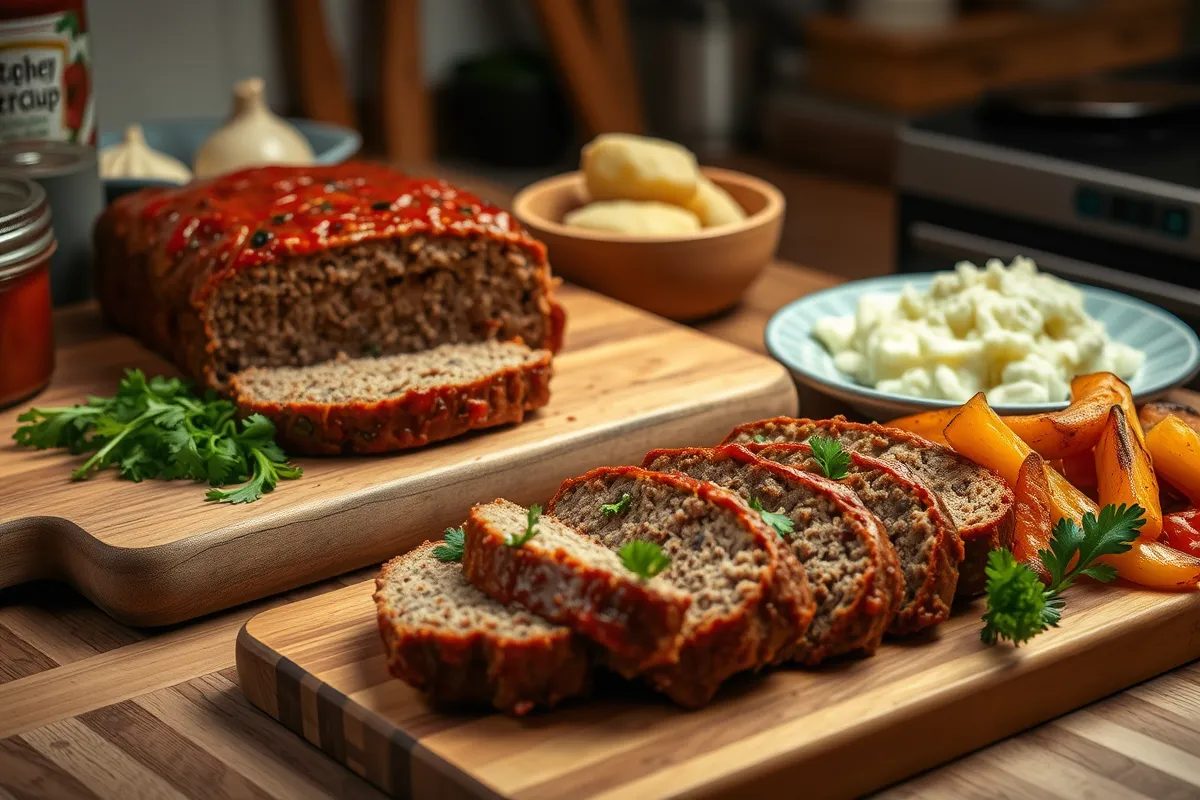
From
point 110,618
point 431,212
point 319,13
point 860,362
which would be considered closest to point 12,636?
point 110,618

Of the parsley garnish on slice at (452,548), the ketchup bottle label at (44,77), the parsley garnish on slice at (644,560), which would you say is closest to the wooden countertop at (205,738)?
the parsley garnish on slice at (452,548)

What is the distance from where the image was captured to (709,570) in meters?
2.38

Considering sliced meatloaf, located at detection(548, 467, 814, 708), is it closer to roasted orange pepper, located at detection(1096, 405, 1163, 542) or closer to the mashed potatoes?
roasted orange pepper, located at detection(1096, 405, 1163, 542)

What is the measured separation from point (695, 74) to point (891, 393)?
17.1ft

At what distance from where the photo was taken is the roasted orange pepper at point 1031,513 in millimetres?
2699

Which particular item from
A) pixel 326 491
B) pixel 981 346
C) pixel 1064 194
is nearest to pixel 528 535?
pixel 326 491

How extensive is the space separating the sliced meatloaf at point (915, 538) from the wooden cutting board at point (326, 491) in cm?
86

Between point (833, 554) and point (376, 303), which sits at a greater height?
point (376, 303)

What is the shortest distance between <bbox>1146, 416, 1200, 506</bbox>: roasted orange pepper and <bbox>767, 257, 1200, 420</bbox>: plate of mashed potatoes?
0.81ft

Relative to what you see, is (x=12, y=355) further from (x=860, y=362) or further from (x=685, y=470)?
(x=860, y=362)

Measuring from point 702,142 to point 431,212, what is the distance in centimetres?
508

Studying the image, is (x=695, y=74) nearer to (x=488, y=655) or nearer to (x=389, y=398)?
(x=389, y=398)

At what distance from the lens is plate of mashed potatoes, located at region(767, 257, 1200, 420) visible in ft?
10.9

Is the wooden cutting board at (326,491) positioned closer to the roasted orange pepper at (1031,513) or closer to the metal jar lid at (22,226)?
the metal jar lid at (22,226)
